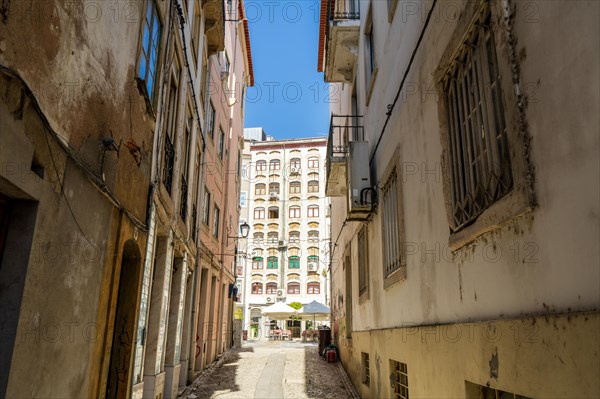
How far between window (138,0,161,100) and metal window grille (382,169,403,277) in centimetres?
376

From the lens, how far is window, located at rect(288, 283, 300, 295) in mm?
46719

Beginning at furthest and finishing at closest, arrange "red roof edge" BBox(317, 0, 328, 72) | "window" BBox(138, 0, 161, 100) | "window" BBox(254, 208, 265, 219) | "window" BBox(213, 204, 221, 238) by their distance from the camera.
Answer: "window" BBox(254, 208, 265, 219) → "red roof edge" BBox(317, 0, 328, 72) → "window" BBox(213, 204, 221, 238) → "window" BBox(138, 0, 161, 100)

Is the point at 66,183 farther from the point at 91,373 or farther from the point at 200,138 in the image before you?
the point at 200,138

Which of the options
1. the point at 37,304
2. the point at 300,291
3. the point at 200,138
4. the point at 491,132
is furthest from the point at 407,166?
the point at 300,291

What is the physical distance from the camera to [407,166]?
5980 millimetres

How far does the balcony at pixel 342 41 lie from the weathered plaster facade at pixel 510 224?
4.77 meters

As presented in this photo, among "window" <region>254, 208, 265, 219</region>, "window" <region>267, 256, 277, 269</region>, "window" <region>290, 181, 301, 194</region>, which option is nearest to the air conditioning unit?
"window" <region>267, 256, 277, 269</region>

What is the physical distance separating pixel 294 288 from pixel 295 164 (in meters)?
Answer: 12.9

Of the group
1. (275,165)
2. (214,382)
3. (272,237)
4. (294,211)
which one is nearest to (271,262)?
(272,237)

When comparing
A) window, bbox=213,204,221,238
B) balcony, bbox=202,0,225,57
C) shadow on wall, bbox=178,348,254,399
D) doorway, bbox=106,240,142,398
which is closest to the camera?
doorway, bbox=106,240,142,398

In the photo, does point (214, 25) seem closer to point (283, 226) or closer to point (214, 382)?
point (214, 382)

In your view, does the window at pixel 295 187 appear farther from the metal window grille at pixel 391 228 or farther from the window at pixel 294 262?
the metal window grille at pixel 391 228

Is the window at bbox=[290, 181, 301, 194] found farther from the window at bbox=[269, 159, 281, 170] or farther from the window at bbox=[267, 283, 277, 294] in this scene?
the window at bbox=[267, 283, 277, 294]

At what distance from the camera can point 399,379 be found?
6543 mm
